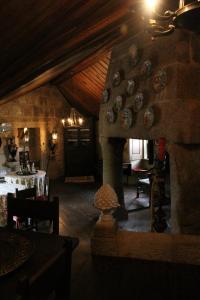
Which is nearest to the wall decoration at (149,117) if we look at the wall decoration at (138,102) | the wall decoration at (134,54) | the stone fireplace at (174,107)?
the stone fireplace at (174,107)

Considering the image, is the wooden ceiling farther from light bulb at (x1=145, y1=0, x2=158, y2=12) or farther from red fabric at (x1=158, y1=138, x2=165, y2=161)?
red fabric at (x1=158, y1=138, x2=165, y2=161)

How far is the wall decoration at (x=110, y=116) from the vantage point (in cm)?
493

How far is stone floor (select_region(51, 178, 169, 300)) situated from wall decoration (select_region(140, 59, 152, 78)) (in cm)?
247

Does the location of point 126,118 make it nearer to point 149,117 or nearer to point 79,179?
point 149,117

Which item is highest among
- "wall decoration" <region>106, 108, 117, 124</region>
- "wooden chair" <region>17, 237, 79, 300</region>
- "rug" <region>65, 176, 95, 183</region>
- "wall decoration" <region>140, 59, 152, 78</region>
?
"wall decoration" <region>140, 59, 152, 78</region>

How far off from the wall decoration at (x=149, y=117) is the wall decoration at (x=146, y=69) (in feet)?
1.76

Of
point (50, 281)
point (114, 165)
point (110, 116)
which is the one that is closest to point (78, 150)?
point (114, 165)

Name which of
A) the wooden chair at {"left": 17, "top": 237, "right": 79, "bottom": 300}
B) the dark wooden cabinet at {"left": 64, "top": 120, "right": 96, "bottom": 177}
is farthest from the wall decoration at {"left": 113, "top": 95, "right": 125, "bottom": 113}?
the dark wooden cabinet at {"left": 64, "top": 120, "right": 96, "bottom": 177}

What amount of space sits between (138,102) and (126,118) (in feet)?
1.30

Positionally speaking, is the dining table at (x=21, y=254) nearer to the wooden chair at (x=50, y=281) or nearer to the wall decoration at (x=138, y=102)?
the wooden chair at (x=50, y=281)

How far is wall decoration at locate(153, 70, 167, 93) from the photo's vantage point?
372 cm

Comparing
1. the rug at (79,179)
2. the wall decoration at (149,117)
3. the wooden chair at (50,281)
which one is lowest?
the rug at (79,179)

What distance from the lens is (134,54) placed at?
4418 mm

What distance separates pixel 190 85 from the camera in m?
3.56
